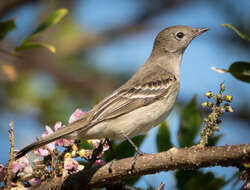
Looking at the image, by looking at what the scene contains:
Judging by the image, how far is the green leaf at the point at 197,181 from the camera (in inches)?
147

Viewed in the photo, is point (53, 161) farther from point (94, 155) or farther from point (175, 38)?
point (175, 38)

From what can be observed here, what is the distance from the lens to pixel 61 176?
3523 millimetres

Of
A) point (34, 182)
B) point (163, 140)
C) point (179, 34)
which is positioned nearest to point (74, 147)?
point (34, 182)

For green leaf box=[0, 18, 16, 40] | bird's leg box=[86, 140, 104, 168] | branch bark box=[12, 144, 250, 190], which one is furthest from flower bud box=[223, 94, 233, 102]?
green leaf box=[0, 18, 16, 40]

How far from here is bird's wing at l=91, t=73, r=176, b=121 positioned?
15.9ft

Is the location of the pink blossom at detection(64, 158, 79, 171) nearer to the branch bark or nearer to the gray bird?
the branch bark

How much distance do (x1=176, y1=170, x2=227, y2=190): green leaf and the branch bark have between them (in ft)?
2.33

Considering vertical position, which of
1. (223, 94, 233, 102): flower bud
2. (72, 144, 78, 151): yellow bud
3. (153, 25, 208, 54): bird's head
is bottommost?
(223, 94, 233, 102): flower bud

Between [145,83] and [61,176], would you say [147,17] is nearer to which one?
[145,83]

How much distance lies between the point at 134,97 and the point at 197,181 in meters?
1.72

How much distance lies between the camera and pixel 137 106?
197 inches

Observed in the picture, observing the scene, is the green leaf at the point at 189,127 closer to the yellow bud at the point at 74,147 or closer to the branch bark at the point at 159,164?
the branch bark at the point at 159,164

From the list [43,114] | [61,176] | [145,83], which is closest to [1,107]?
[43,114]

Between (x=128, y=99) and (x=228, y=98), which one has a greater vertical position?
(x=128, y=99)
